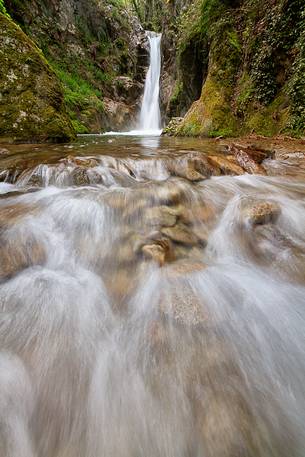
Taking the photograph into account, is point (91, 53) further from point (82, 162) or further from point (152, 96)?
point (82, 162)

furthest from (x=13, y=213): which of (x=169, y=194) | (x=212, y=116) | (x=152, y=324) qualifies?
(x=212, y=116)

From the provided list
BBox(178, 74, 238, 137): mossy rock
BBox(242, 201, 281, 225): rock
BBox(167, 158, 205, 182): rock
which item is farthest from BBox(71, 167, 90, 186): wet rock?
BBox(178, 74, 238, 137): mossy rock

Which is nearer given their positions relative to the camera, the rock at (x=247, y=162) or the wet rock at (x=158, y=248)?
the wet rock at (x=158, y=248)

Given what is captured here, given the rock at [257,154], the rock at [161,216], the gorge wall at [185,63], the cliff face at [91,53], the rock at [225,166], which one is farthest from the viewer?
the cliff face at [91,53]

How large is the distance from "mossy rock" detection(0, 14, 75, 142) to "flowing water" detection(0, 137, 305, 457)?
13.3ft

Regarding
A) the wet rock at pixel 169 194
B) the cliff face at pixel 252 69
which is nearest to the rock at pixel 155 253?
the wet rock at pixel 169 194

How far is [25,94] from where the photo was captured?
22.4 feet

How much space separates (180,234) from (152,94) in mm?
25053

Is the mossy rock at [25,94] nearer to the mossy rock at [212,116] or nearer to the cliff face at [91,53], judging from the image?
the mossy rock at [212,116]

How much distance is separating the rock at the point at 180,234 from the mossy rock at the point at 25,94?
549 centimetres

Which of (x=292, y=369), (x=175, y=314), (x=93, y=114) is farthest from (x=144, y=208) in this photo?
(x=93, y=114)

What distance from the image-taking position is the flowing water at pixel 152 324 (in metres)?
1.28

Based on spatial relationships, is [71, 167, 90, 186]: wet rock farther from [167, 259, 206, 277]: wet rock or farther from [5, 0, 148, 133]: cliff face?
[5, 0, 148, 133]: cliff face

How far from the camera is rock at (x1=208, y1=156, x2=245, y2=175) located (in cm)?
452
